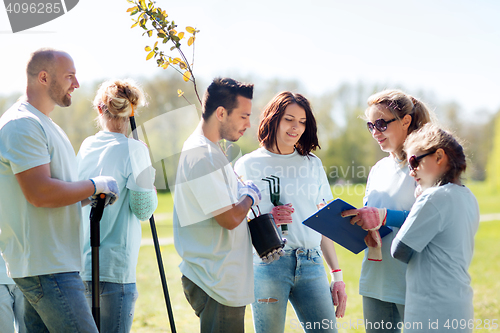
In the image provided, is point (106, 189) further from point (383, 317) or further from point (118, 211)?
point (383, 317)

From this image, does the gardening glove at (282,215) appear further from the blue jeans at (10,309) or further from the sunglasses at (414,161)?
the blue jeans at (10,309)

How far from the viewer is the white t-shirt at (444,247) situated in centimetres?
190

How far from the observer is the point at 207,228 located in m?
2.02

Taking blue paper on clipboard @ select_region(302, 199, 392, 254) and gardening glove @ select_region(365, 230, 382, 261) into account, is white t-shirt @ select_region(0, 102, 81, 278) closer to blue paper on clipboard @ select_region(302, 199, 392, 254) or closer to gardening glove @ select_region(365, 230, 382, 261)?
blue paper on clipboard @ select_region(302, 199, 392, 254)

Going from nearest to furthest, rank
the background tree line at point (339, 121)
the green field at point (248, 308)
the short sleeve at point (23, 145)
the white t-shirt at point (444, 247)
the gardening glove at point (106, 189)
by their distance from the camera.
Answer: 1. the short sleeve at point (23, 145)
2. the white t-shirt at point (444, 247)
3. the gardening glove at point (106, 189)
4. the green field at point (248, 308)
5. the background tree line at point (339, 121)

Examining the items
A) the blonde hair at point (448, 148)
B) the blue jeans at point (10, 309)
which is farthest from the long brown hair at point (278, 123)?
the blue jeans at point (10, 309)

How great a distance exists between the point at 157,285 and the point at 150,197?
306 inches

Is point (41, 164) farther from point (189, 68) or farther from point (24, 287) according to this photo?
point (189, 68)

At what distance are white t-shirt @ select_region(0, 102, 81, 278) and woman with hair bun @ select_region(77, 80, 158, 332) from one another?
0.32m

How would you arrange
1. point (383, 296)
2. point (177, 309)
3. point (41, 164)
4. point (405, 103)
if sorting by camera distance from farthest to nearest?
1. point (177, 309)
2. point (405, 103)
3. point (383, 296)
4. point (41, 164)

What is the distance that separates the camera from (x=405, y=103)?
2391 mm

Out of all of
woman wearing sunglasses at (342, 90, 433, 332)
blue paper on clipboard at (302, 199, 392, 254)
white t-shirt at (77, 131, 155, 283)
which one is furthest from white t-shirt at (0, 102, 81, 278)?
woman wearing sunglasses at (342, 90, 433, 332)

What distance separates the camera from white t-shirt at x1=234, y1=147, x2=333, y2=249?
2469 mm

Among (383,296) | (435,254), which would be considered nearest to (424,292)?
(435,254)
